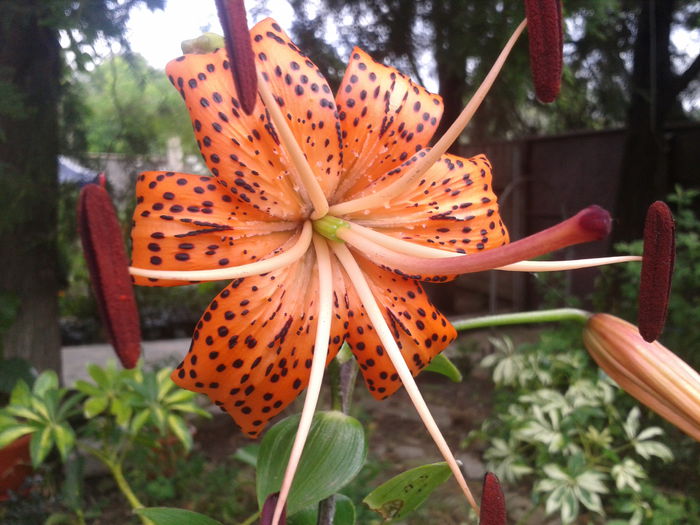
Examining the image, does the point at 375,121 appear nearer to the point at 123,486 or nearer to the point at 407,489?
the point at 407,489

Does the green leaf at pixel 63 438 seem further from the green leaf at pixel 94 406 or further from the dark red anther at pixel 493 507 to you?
the dark red anther at pixel 493 507

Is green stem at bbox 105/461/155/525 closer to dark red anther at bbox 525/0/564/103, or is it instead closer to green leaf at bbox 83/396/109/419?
green leaf at bbox 83/396/109/419

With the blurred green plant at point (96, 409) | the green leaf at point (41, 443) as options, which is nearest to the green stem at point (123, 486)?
the blurred green plant at point (96, 409)

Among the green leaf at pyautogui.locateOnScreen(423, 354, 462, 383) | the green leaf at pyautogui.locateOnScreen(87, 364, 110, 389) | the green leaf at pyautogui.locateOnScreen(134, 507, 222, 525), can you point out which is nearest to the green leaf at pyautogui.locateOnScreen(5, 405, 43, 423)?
the green leaf at pyautogui.locateOnScreen(87, 364, 110, 389)

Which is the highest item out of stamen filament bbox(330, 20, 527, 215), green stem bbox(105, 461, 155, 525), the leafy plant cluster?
stamen filament bbox(330, 20, 527, 215)

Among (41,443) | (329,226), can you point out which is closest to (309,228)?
(329,226)

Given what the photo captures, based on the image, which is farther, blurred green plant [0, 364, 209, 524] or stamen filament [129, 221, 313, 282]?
blurred green plant [0, 364, 209, 524]

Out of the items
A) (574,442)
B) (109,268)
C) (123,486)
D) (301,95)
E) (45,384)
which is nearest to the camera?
(109,268)
